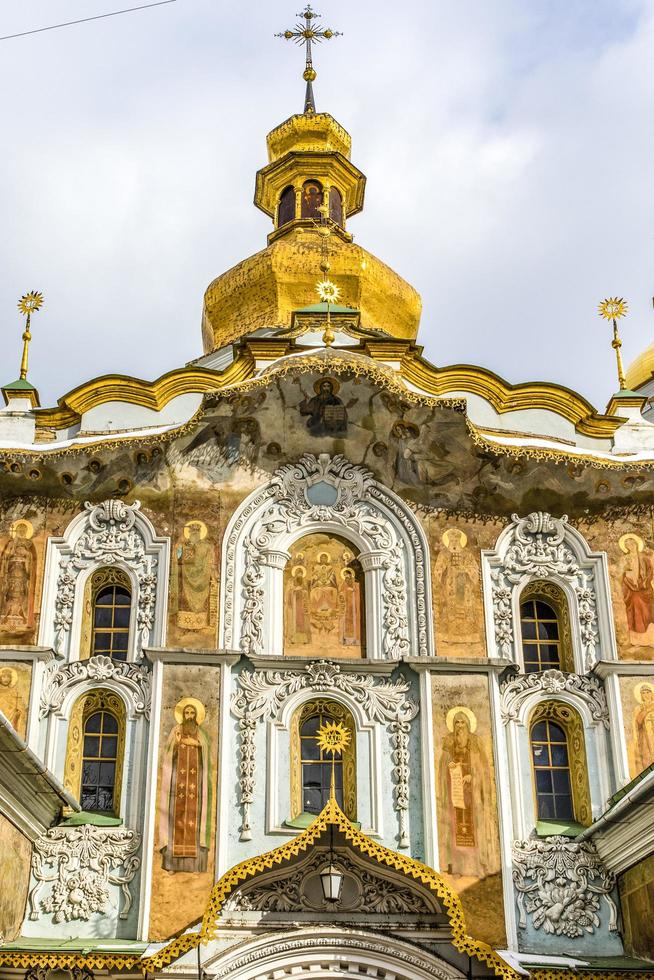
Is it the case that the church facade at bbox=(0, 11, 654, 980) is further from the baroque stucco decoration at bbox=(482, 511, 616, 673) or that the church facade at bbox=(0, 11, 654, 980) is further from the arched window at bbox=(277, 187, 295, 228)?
the arched window at bbox=(277, 187, 295, 228)

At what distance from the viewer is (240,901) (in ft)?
45.9

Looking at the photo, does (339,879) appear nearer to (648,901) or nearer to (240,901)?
(240,901)

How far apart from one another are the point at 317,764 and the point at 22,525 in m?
4.12

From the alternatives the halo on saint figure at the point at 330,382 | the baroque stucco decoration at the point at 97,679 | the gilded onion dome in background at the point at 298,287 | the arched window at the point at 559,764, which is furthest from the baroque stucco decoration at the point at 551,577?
the gilded onion dome in background at the point at 298,287

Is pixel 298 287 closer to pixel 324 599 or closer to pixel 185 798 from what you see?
pixel 324 599

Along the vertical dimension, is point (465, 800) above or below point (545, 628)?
below

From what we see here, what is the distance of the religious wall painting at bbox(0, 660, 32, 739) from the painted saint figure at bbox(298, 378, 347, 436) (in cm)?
A: 409

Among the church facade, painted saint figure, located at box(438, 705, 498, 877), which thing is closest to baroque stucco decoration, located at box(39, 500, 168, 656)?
the church facade

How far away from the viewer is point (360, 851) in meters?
14.0

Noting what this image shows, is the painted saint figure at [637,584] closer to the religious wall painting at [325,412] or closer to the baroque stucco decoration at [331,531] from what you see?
the baroque stucco decoration at [331,531]

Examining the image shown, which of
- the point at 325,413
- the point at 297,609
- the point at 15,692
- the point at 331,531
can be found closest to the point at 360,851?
the point at 297,609

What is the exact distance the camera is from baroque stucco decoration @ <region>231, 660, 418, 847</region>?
584 inches

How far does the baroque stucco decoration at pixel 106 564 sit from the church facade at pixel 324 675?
1.1 inches

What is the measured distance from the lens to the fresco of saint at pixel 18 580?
15266 millimetres
